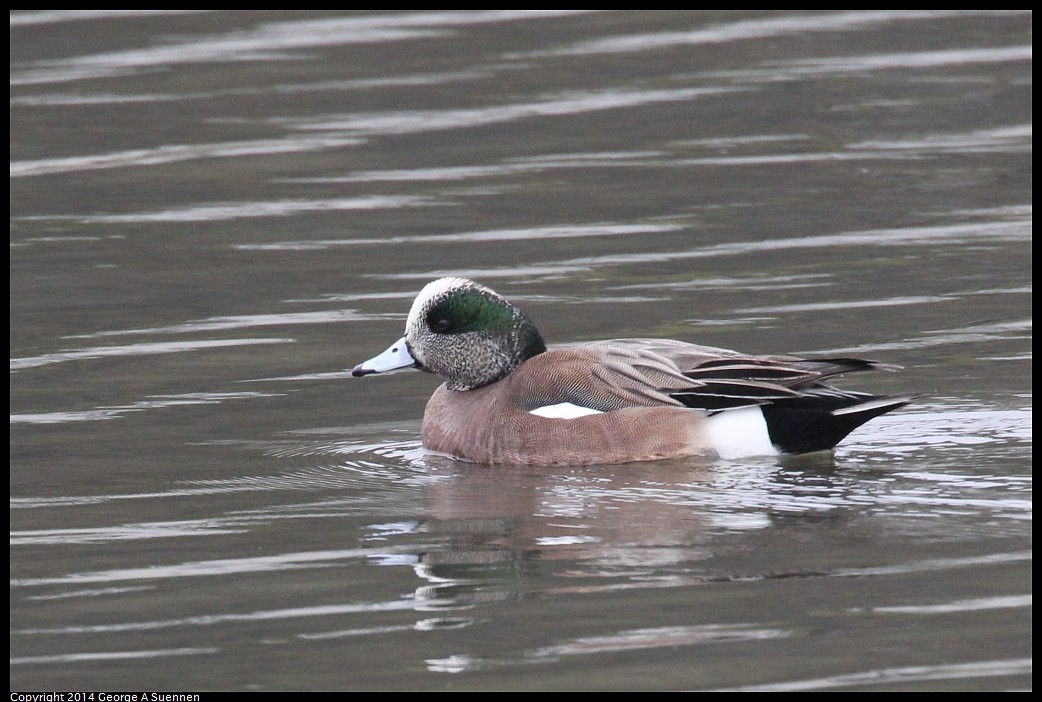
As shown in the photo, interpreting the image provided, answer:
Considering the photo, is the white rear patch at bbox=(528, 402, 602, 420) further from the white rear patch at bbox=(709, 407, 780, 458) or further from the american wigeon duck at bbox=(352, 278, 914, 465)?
the white rear patch at bbox=(709, 407, 780, 458)

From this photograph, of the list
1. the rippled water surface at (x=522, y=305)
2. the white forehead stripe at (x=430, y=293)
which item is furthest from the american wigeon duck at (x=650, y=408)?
the white forehead stripe at (x=430, y=293)

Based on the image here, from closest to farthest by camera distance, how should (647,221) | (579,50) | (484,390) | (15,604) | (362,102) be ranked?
(15,604) → (484,390) → (647,221) → (362,102) → (579,50)

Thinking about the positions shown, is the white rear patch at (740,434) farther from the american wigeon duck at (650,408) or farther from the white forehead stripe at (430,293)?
the white forehead stripe at (430,293)

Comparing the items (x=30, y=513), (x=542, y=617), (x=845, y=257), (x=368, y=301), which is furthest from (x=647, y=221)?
(x=542, y=617)

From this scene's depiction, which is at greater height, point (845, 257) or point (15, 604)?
point (845, 257)

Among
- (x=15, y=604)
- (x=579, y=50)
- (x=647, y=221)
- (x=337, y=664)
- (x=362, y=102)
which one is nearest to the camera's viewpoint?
(x=337, y=664)

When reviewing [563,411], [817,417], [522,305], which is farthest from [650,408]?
[522,305]

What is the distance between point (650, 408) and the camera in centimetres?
700

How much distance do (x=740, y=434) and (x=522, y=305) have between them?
101 inches

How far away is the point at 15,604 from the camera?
543 cm

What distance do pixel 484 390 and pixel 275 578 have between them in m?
2.03

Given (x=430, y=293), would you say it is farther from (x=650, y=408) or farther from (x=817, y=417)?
(x=817, y=417)
